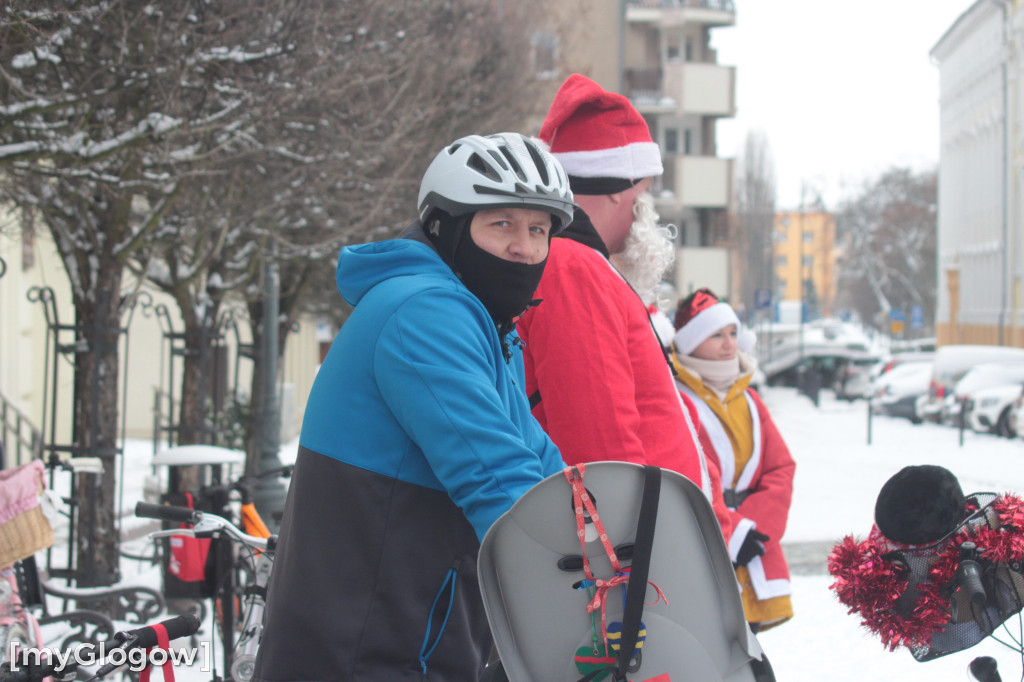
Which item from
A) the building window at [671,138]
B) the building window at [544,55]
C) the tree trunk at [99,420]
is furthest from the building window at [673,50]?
the tree trunk at [99,420]

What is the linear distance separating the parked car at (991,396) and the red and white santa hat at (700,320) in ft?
49.3

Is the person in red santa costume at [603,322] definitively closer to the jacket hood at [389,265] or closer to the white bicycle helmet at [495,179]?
the white bicycle helmet at [495,179]

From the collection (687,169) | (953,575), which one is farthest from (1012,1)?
(953,575)

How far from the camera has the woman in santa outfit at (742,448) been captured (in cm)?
400

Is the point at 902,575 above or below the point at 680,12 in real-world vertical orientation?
below

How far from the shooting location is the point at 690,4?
126 ft

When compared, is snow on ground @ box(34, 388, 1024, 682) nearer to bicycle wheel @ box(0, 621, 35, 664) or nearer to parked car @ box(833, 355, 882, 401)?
bicycle wheel @ box(0, 621, 35, 664)

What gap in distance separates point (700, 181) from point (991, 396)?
1973cm

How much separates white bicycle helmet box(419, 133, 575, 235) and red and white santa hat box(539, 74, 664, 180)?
3.03ft

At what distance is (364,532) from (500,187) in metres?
0.67

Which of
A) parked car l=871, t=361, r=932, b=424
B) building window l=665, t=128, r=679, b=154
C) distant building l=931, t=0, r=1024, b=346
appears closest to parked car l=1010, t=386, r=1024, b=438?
parked car l=871, t=361, r=932, b=424

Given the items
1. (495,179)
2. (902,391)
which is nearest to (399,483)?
(495,179)

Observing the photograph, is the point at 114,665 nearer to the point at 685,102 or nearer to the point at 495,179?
the point at 495,179

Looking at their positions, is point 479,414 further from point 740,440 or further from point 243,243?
point 243,243
